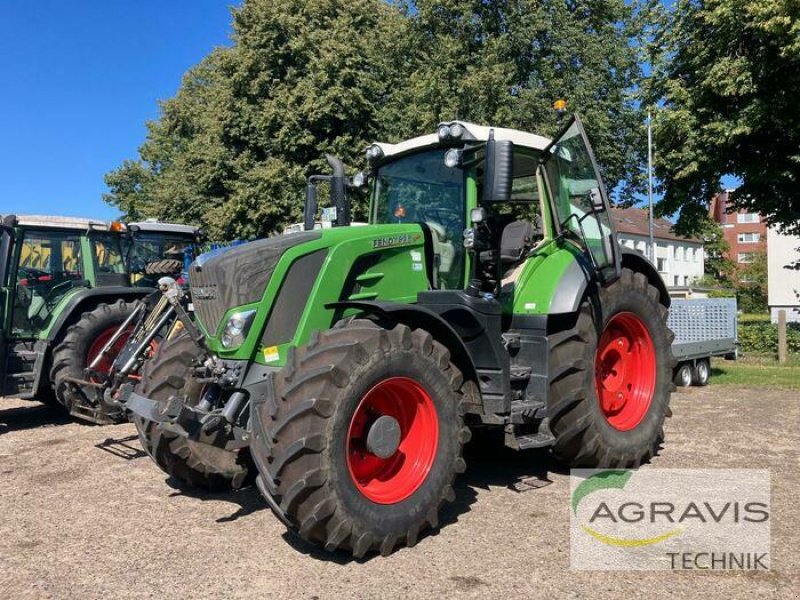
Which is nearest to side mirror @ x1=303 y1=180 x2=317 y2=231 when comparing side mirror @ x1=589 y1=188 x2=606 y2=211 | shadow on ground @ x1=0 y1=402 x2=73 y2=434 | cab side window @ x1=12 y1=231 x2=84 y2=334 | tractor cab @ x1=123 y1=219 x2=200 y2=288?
side mirror @ x1=589 y1=188 x2=606 y2=211

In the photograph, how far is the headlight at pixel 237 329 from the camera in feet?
13.6

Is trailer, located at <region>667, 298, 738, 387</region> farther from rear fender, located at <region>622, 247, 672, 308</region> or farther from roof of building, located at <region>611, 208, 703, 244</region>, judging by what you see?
roof of building, located at <region>611, 208, 703, 244</region>

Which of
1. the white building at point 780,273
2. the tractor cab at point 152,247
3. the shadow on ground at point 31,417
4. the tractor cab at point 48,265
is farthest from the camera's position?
the white building at point 780,273

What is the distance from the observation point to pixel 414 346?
404cm

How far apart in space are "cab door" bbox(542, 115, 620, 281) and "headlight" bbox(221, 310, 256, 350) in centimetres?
253

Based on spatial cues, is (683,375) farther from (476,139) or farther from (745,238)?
(745,238)

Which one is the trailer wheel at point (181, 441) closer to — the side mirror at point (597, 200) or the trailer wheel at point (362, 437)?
the trailer wheel at point (362, 437)

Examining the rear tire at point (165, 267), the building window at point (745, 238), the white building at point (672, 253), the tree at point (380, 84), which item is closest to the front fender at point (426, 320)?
the rear tire at point (165, 267)

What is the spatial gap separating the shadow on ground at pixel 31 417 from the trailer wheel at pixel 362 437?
19.9ft

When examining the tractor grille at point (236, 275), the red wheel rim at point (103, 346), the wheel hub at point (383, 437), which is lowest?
the wheel hub at point (383, 437)

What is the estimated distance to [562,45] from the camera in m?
18.3

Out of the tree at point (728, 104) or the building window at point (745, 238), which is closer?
the tree at point (728, 104)

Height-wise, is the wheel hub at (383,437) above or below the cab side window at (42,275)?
below

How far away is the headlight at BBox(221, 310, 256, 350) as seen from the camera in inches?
163
